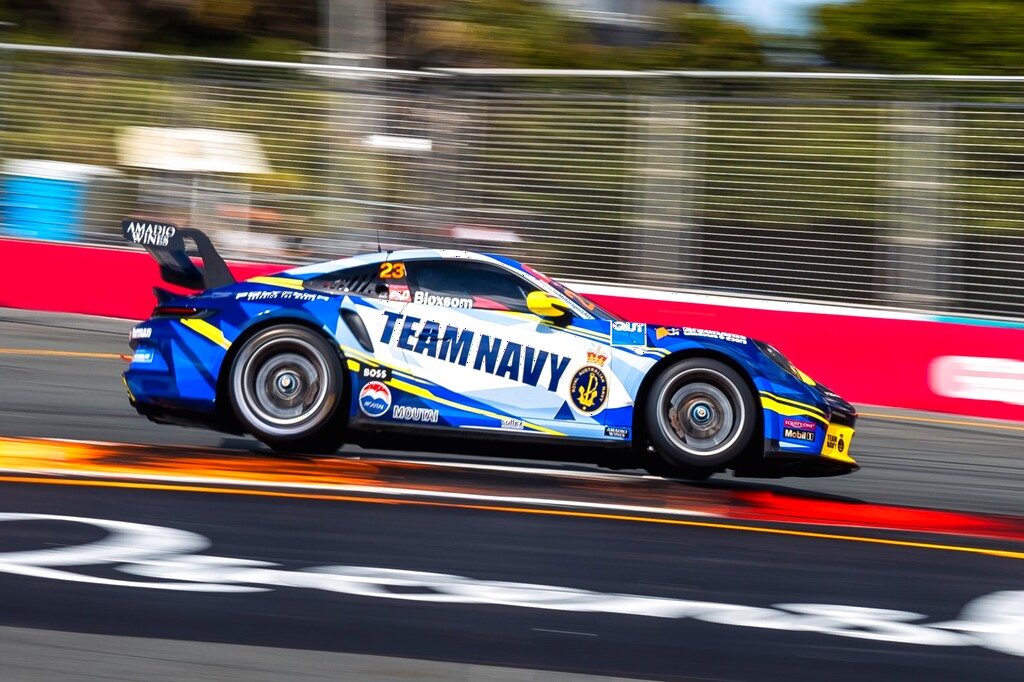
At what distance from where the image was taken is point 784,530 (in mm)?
6703

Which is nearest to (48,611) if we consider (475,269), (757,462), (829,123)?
(475,269)

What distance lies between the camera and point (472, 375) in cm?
743

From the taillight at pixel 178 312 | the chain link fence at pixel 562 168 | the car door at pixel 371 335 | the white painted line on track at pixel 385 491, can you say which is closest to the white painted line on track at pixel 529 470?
the car door at pixel 371 335

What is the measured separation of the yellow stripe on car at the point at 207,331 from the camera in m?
7.57

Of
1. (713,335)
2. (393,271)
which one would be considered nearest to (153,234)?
(393,271)

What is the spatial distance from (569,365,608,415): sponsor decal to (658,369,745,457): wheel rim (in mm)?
338

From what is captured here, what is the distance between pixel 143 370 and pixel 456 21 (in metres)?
18.7

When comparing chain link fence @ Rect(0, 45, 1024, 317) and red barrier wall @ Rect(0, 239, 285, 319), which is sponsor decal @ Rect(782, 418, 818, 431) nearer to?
chain link fence @ Rect(0, 45, 1024, 317)

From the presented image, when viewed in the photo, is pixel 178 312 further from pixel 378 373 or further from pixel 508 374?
pixel 508 374

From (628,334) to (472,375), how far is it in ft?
3.03

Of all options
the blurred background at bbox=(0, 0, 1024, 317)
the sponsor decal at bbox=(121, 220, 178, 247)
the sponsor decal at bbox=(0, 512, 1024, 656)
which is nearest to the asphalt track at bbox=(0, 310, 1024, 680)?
the sponsor decal at bbox=(0, 512, 1024, 656)

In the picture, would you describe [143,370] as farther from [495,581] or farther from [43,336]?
[43,336]

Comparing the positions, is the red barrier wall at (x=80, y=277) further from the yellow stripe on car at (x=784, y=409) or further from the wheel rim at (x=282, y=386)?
the yellow stripe on car at (x=784, y=409)

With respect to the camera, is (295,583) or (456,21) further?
(456,21)
